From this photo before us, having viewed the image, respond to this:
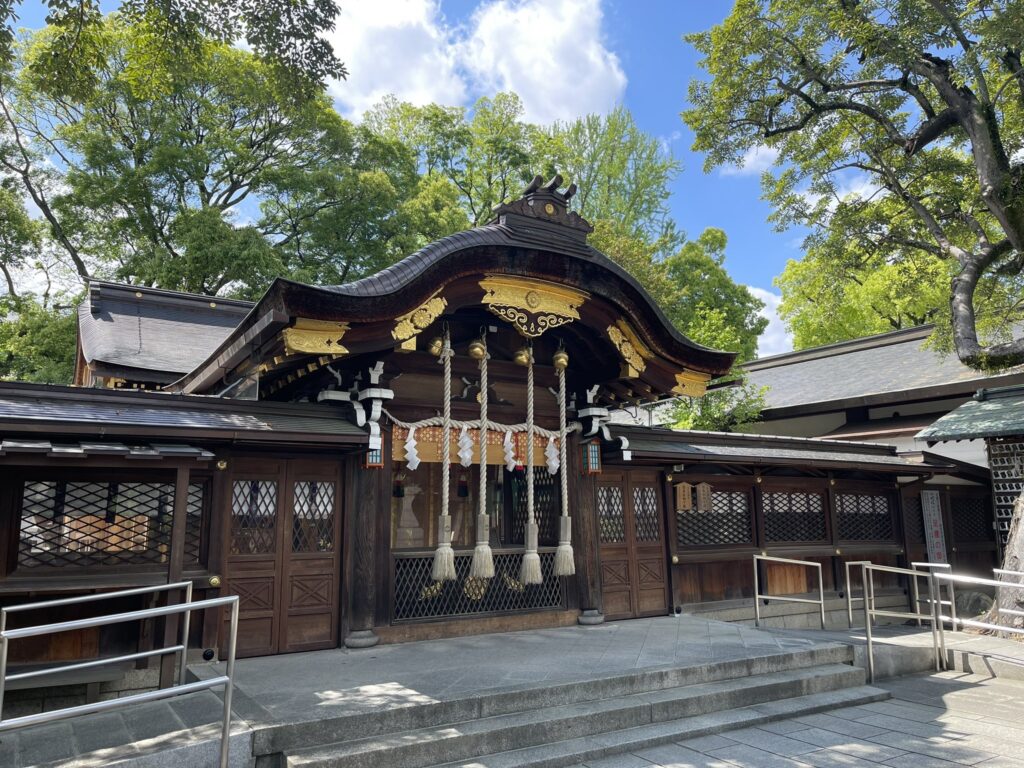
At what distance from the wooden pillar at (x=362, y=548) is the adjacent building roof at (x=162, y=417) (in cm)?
56

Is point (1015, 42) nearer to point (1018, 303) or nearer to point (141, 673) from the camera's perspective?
point (1018, 303)

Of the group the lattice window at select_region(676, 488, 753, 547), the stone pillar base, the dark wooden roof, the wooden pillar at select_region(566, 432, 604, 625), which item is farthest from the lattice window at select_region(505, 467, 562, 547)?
the stone pillar base

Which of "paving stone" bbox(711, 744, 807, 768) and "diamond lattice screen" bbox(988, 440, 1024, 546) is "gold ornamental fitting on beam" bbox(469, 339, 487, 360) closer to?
"paving stone" bbox(711, 744, 807, 768)

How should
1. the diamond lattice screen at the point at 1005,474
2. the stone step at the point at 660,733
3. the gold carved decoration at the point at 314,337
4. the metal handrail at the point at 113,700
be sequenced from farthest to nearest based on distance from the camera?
the diamond lattice screen at the point at 1005,474, the gold carved decoration at the point at 314,337, the stone step at the point at 660,733, the metal handrail at the point at 113,700

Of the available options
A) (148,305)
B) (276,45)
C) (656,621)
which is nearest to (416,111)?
(148,305)

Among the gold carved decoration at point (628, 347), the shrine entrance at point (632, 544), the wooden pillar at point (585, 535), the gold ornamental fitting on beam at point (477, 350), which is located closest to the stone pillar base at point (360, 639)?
the wooden pillar at point (585, 535)

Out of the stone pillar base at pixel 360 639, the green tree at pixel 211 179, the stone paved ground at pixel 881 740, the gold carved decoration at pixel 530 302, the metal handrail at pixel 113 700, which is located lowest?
the stone paved ground at pixel 881 740

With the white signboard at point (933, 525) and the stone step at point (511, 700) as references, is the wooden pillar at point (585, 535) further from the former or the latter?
the white signboard at point (933, 525)

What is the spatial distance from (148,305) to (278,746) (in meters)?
13.3

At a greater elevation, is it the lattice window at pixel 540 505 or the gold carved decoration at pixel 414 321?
the gold carved decoration at pixel 414 321

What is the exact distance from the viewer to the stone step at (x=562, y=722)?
4336 mm

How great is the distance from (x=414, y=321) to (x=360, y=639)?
3141mm

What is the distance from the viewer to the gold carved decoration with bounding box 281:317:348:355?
6.07 meters

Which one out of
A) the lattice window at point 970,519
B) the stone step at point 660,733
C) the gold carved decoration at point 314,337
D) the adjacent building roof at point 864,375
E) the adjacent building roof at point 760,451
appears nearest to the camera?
the stone step at point 660,733
